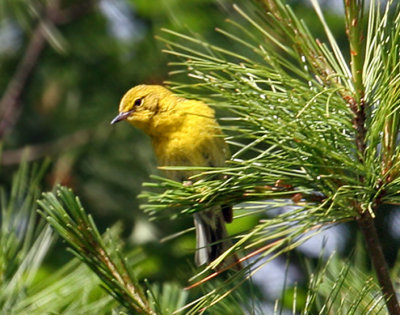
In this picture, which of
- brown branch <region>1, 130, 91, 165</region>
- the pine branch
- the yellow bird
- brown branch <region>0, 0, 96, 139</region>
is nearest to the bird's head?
the yellow bird

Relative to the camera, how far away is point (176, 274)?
579 centimetres

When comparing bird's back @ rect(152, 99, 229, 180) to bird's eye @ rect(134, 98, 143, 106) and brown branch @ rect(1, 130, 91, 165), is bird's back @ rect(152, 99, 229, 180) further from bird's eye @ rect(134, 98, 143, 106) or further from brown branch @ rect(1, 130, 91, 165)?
brown branch @ rect(1, 130, 91, 165)

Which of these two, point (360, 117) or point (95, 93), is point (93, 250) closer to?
point (360, 117)

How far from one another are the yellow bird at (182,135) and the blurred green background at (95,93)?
1.74 meters

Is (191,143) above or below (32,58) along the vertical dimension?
below

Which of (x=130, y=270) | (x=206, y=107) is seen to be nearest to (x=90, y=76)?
(x=206, y=107)

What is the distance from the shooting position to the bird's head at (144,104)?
12.9ft

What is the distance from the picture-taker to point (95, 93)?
713cm

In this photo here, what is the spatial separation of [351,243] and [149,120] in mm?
1638

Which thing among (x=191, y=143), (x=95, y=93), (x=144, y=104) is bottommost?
(x=95, y=93)

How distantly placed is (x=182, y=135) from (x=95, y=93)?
3.44 meters

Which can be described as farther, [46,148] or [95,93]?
[95,93]

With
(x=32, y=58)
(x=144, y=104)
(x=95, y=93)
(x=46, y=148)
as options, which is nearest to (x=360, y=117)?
(x=144, y=104)

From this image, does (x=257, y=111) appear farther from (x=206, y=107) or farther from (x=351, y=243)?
(x=351, y=243)
